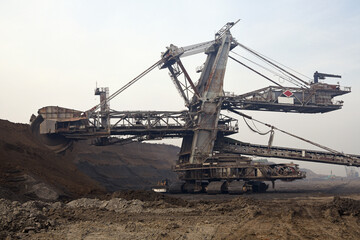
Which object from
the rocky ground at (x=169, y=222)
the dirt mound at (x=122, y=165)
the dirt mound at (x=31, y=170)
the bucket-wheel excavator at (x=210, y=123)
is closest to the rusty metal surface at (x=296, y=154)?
the bucket-wheel excavator at (x=210, y=123)

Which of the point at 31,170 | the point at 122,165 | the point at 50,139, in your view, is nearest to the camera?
the point at 31,170

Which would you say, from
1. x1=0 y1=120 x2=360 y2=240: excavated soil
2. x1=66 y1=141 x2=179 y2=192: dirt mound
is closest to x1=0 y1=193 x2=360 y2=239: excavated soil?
x1=0 y1=120 x2=360 y2=240: excavated soil

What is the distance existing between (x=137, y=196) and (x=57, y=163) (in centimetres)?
1197

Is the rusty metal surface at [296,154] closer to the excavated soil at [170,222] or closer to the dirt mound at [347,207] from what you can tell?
the excavated soil at [170,222]

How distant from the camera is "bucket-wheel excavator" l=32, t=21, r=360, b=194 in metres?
38.0

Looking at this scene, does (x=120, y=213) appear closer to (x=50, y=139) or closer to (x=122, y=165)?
(x=50, y=139)

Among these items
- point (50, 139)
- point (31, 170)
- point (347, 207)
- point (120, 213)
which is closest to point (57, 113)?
point (50, 139)

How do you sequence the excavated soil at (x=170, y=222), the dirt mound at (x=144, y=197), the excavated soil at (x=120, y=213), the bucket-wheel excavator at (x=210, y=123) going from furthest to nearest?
1. the bucket-wheel excavator at (x=210, y=123)
2. the dirt mound at (x=144, y=197)
3. the excavated soil at (x=120, y=213)
4. the excavated soil at (x=170, y=222)

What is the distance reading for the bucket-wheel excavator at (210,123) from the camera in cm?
3800

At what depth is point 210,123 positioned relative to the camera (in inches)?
1617

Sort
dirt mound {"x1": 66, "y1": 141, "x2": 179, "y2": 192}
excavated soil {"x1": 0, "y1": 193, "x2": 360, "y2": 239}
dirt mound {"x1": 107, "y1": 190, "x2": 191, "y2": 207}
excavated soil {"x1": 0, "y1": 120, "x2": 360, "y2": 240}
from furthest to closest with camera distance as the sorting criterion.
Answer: dirt mound {"x1": 66, "y1": 141, "x2": 179, "y2": 192} → dirt mound {"x1": 107, "y1": 190, "x2": 191, "y2": 207} → excavated soil {"x1": 0, "y1": 120, "x2": 360, "y2": 240} → excavated soil {"x1": 0, "y1": 193, "x2": 360, "y2": 239}

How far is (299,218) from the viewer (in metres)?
16.8

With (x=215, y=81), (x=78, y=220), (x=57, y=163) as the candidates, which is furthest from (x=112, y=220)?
(x=215, y=81)

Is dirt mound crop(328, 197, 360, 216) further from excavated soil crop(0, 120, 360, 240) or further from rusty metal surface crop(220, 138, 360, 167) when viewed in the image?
rusty metal surface crop(220, 138, 360, 167)
